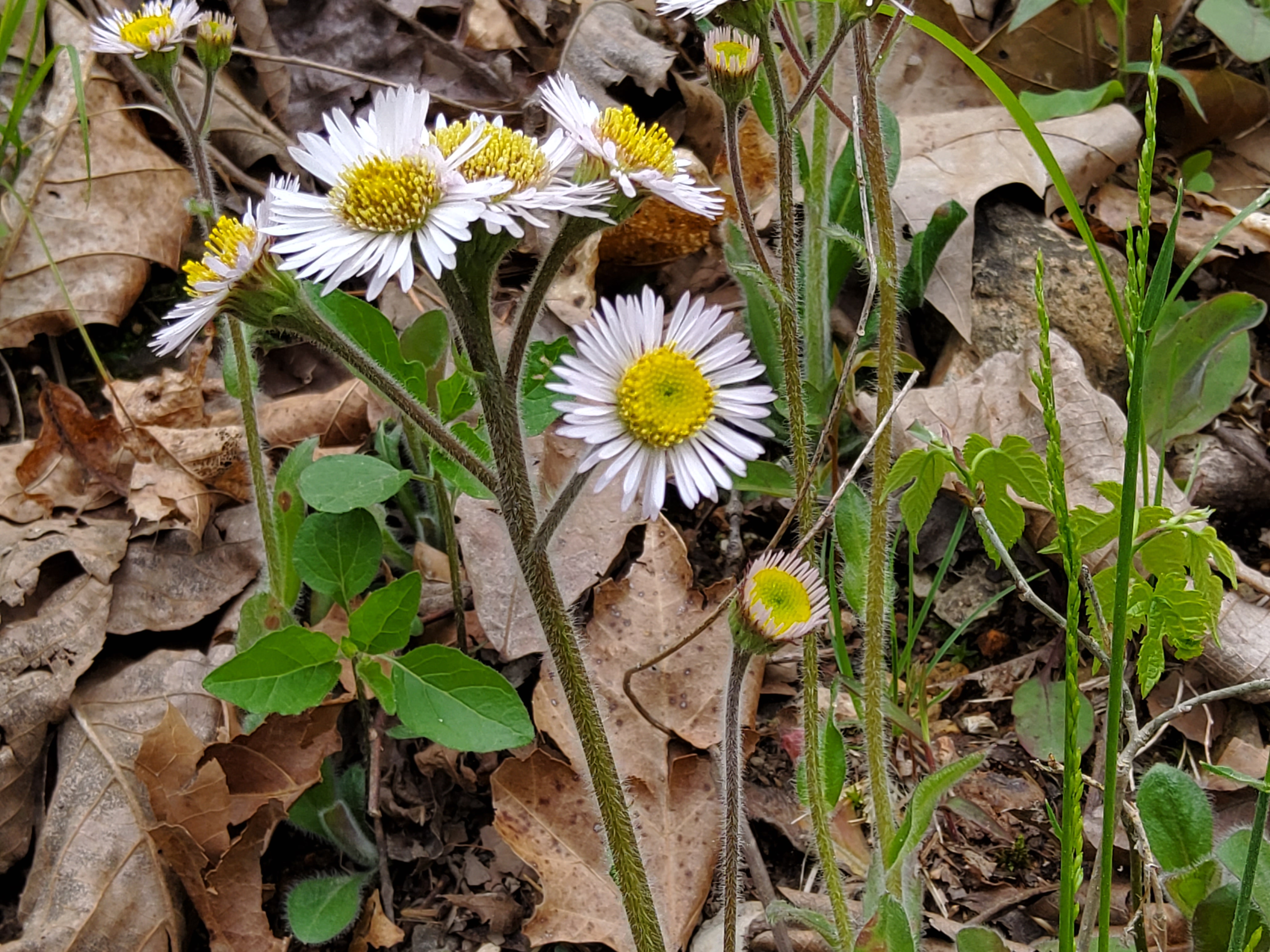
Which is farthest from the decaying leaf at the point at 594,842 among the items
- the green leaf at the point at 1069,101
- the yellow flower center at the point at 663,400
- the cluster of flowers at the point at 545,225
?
the green leaf at the point at 1069,101

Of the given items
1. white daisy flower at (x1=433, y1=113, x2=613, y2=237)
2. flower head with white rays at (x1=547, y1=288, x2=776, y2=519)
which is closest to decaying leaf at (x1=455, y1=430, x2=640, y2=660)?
flower head with white rays at (x1=547, y1=288, x2=776, y2=519)

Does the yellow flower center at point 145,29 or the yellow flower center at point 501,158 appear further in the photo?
the yellow flower center at point 145,29

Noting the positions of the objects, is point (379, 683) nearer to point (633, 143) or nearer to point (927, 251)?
point (633, 143)

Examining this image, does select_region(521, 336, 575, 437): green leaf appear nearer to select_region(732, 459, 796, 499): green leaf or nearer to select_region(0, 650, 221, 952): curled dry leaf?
select_region(732, 459, 796, 499): green leaf

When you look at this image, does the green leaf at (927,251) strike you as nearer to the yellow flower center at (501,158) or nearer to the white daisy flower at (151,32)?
the yellow flower center at (501,158)

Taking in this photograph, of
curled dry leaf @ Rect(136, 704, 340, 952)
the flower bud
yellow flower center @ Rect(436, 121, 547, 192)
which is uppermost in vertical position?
the flower bud

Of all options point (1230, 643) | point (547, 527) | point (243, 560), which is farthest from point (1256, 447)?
point (243, 560)

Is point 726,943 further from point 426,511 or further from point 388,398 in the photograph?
point 426,511

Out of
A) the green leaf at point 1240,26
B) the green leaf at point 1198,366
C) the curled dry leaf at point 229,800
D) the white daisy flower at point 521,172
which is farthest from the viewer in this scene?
the green leaf at point 1240,26
